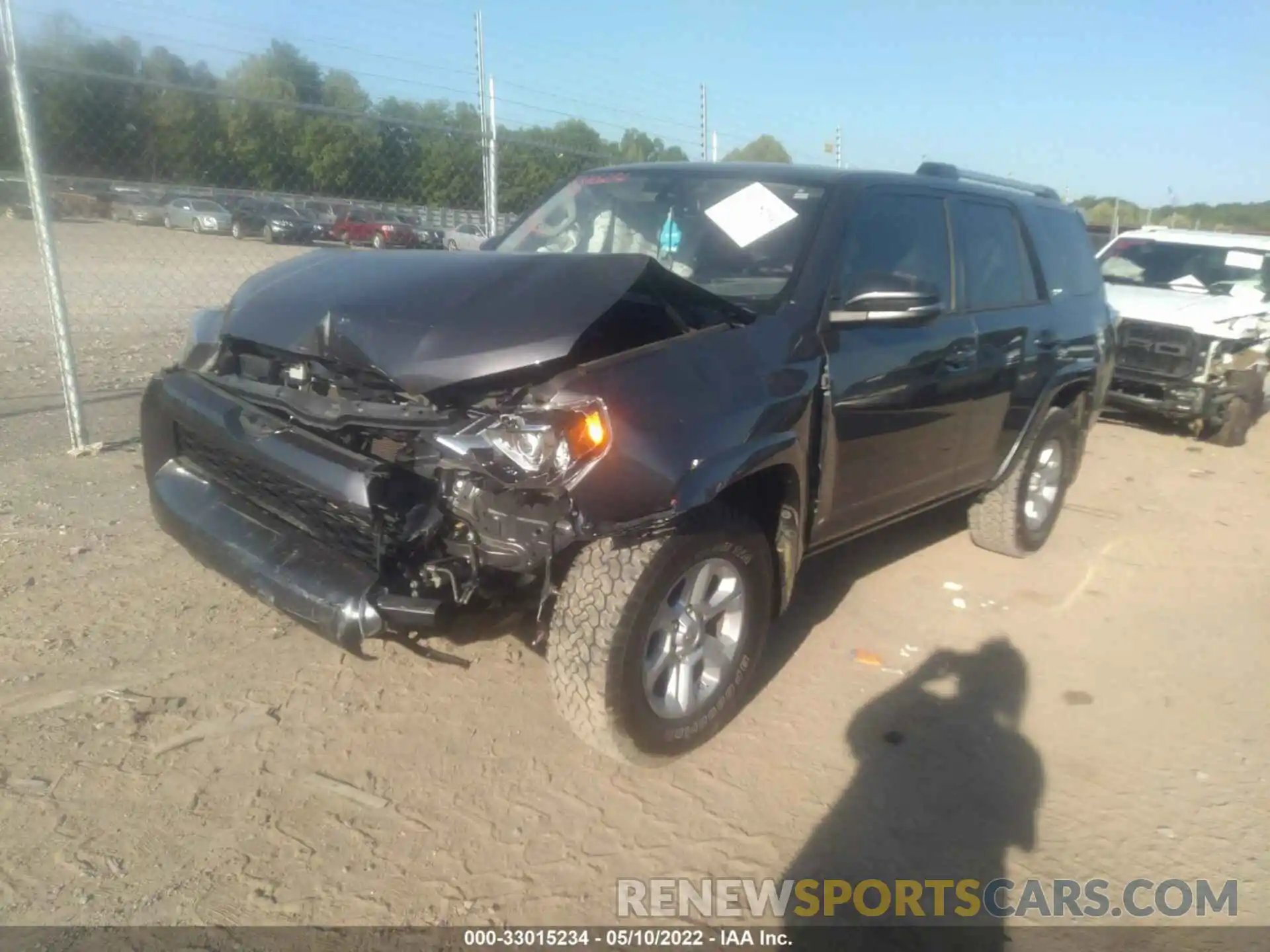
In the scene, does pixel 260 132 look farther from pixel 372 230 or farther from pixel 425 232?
pixel 372 230

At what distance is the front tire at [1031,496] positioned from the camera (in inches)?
210

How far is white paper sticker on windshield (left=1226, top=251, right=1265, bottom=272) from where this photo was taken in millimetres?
9883

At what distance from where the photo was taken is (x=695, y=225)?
13.4 ft

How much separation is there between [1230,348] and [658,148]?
5890 millimetres

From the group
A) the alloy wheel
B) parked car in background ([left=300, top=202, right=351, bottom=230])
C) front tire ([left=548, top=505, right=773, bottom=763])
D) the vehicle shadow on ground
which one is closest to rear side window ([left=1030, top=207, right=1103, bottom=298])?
the vehicle shadow on ground

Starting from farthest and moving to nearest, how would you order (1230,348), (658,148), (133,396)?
(658,148) → (1230,348) → (133,396)

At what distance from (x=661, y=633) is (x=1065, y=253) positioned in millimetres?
3934

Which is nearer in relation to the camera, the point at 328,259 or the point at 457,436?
the point at 457,436

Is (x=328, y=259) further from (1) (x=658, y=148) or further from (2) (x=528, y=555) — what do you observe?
(1) (x=658, y=148)

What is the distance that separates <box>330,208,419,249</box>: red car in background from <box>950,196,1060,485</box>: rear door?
18.4 feet

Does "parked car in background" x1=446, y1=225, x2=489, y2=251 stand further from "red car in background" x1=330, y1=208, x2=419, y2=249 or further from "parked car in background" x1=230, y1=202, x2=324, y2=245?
"parked car in background" x1=230, y1=202, x2=324, y2=245

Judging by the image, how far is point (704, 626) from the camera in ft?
10.7

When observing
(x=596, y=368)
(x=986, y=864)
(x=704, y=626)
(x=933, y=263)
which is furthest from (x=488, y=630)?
(x=933, y=263)

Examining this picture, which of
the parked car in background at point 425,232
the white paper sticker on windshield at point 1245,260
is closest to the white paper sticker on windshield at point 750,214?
the parked car in background at point 425,232
